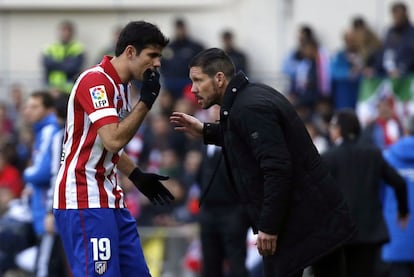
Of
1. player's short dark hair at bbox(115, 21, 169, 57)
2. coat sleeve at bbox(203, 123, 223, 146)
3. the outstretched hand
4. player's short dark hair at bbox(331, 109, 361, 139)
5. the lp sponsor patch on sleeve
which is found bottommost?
player's short dark hair at bbox(331, 109, 361, 139)

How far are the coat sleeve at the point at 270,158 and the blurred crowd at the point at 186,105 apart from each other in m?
5.74

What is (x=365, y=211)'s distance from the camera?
1159 cm

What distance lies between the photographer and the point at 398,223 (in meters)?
12.6

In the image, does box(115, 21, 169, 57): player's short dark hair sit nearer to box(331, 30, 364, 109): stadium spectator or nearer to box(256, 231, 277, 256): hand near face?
box(256, 231, 277, 256): hand near face

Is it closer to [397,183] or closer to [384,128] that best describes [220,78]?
[397,183]

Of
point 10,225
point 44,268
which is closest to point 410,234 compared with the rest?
point 44,268

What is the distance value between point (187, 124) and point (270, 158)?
3.58 ft

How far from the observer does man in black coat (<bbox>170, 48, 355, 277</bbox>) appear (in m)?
7.94

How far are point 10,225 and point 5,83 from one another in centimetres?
809

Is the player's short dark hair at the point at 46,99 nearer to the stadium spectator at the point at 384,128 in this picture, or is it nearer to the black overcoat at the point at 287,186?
the black overcoat at the point at 287,186

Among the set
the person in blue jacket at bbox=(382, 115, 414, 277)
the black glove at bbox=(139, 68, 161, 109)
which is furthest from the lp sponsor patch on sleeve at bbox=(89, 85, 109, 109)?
the person in blue jacket at bbox=(382, 115, 414, 277)

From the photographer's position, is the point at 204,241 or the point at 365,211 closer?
the point at 365,211

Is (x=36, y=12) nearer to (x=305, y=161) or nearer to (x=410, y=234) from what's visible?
(x=410, y=234)

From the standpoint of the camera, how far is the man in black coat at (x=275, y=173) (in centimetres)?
794
